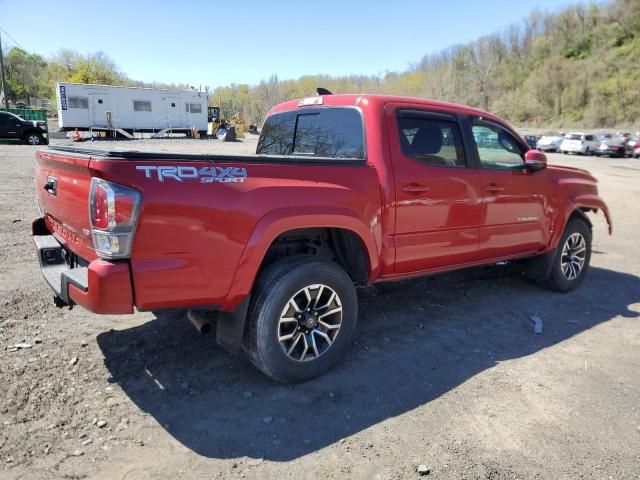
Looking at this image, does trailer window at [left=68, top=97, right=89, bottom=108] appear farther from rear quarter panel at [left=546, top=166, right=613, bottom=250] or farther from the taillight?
the taillight

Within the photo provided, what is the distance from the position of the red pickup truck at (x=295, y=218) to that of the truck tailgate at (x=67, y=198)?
0.02 metres

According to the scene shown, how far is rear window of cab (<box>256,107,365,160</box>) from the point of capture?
3768mm

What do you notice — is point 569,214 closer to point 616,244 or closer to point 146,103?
point 616,244

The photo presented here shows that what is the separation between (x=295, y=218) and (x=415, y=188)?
118 centimetres

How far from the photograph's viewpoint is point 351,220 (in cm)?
331

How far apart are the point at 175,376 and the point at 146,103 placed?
3602cm

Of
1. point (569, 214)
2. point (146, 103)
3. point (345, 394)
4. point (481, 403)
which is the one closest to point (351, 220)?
point (345, 394)

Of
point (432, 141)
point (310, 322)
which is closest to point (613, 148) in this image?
point (432, 141)

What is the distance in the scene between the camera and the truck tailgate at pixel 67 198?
8.82 ft

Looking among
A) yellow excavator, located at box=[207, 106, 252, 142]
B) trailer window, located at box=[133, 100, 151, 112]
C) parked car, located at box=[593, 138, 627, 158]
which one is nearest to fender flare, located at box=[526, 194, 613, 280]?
yellow excavator, located at box=[207, 106, 252, 142]

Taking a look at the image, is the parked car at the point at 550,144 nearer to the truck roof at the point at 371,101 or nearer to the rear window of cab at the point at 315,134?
Result: the truck roof at the point at 371,101

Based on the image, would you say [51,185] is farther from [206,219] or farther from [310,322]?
[310,322]

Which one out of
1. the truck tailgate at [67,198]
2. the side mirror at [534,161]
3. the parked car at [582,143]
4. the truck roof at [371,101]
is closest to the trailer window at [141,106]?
the parked car at [582,143]

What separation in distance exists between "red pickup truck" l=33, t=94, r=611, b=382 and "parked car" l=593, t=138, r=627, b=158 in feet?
121
